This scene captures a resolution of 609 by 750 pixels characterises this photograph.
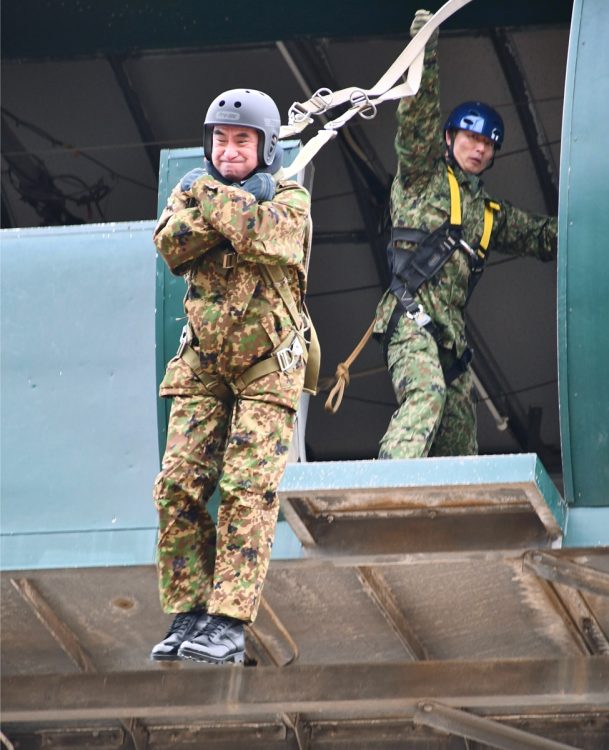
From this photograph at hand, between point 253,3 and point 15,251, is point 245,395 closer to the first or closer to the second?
point 15,251

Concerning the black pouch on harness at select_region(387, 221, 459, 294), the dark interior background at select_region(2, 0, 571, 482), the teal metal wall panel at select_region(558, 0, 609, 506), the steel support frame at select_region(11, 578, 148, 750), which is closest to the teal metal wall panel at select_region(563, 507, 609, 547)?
the teal metal wall panel at select_region(558, 0, 609, 506)

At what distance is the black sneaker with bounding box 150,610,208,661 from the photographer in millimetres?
8945

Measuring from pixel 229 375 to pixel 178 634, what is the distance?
1227 mm

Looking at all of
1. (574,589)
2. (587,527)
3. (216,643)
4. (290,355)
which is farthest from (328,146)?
(216,643)

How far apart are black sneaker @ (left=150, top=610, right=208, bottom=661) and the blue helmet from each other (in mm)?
4035

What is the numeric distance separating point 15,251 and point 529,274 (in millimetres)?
4865

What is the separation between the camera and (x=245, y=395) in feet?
30.7

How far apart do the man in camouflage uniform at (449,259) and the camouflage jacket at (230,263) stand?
6.23ft

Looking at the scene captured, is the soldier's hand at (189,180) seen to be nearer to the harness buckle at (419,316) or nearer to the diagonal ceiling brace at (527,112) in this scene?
the harness buckle at (419,316)

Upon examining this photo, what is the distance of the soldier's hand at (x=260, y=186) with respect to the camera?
920 cm

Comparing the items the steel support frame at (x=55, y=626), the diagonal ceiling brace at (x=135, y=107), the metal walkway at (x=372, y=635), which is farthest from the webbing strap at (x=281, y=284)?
the diagonal ceiling brace at (x=135, y=107)

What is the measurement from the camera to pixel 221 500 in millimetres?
9250

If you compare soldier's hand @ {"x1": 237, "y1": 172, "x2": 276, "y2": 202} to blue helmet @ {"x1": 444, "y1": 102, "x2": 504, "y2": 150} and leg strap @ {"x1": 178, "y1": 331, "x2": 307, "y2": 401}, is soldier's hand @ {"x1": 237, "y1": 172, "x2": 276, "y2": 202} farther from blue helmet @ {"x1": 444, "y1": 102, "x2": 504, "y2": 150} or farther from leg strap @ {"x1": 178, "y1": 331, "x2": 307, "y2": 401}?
blue helmet @ {"x1": 444, "y1": 102, "x2": 504, "y2": 150}

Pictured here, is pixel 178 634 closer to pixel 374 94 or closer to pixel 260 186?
pixel 260 186
